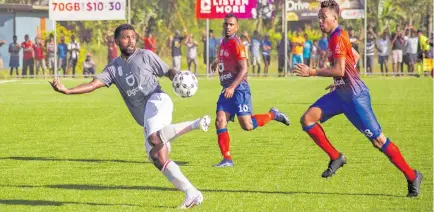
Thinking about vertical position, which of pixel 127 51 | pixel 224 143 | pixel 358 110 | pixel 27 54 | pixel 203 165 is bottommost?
pixel 203 165

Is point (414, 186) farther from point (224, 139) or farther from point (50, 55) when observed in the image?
point (50, 55)

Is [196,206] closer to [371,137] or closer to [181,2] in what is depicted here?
[371,137]

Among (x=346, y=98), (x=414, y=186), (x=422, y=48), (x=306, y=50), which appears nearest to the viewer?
(x=414, y=186)

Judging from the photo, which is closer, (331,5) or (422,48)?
(331,5)

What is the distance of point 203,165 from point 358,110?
331cm

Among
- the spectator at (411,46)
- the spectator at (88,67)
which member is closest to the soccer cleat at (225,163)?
the spectator at (411,46)

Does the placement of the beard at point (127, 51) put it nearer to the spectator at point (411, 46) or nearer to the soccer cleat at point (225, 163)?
the soccer cleat at point (225, 163)

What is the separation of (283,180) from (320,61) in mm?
31490

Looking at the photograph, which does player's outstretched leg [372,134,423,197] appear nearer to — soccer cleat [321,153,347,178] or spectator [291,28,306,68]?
soccer cleat [321,153,347,178]

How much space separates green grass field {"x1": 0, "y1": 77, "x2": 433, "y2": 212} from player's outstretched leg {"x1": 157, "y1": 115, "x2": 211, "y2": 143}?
67 centimetres

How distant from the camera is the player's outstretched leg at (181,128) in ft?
29.9

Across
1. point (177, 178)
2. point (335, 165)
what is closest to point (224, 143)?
point (335, 165)

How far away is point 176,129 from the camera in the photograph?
9.31 meters

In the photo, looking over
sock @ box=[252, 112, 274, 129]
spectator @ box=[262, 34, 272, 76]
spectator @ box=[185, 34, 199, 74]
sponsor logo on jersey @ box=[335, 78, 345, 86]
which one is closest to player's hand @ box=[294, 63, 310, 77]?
sponsor logo on jersey @ box=[335, 78, 345, 86]
